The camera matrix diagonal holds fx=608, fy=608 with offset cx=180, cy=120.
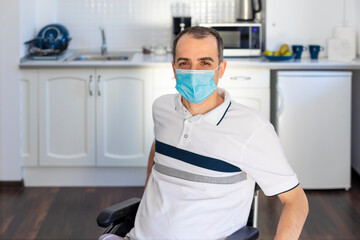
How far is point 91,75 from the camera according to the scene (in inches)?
163

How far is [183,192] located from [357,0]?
10.4 ft

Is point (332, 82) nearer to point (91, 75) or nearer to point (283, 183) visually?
point (91, 75)

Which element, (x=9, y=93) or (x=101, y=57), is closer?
(x=9, y=93)

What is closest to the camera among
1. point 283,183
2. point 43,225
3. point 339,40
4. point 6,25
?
point 283,183

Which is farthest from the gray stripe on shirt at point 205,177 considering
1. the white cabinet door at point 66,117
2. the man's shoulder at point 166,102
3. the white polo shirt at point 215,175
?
the white cabinet door at point 66,117

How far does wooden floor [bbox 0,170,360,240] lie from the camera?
3.38m

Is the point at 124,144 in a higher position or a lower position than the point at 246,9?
lower

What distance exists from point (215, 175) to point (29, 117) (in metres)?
2.63

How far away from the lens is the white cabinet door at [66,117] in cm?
414

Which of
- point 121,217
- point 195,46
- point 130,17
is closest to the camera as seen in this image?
point 195,46

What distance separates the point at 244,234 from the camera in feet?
5.78

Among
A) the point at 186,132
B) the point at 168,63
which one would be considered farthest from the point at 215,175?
the point at 168,63

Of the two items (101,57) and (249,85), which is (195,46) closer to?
(249,85)

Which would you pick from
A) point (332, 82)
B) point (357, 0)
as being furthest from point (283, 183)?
point (357, 0)
